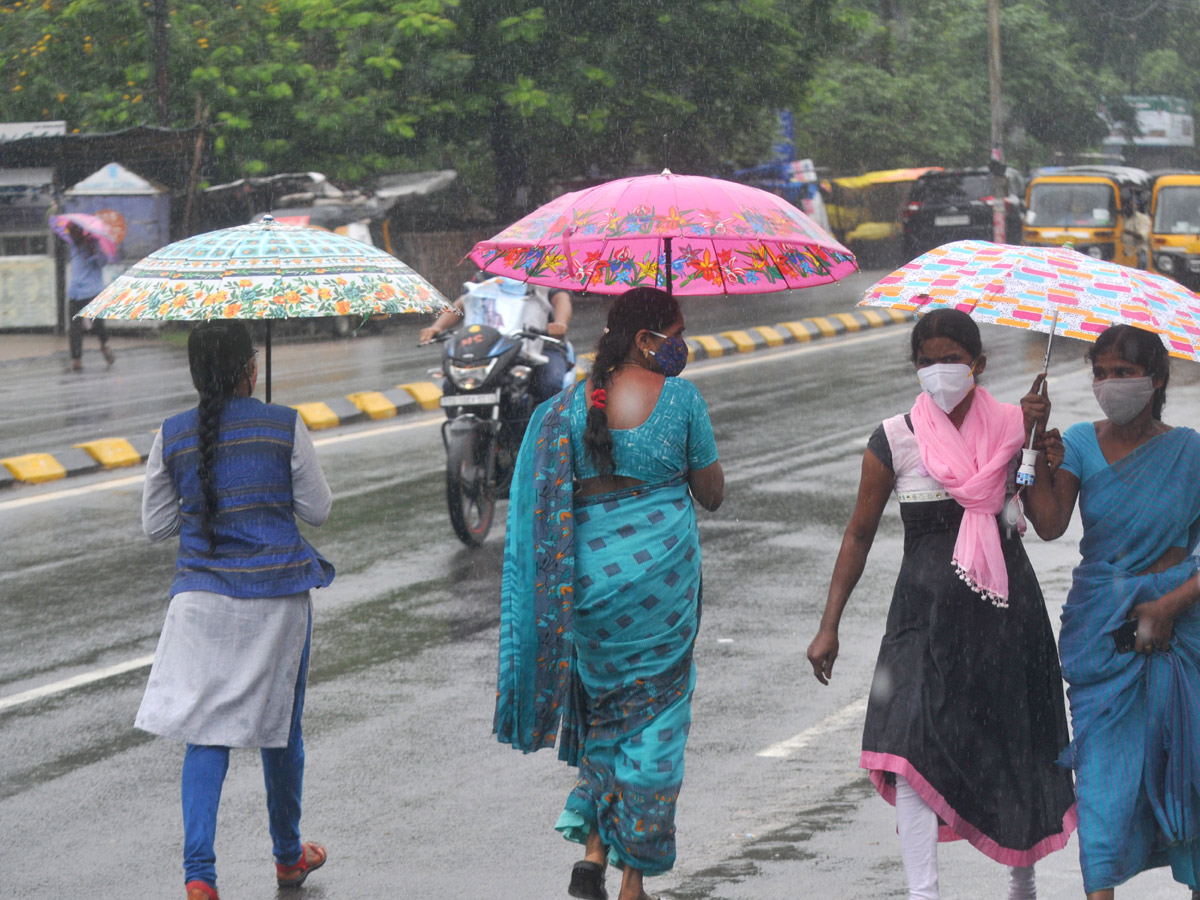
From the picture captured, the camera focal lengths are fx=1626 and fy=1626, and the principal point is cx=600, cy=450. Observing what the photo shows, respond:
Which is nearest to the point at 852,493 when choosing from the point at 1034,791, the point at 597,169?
the point at 1034,791

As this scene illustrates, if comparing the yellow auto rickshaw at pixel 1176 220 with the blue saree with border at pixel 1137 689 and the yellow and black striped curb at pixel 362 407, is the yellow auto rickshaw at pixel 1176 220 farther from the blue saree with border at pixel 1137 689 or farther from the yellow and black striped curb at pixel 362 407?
the blue saree with border at pixel 1137 689

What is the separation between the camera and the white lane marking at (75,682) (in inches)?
255

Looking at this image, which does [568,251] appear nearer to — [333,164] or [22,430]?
[22,430]

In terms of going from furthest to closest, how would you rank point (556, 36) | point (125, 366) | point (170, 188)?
point (556, 36) < point (170, 188) < point (125, 366)

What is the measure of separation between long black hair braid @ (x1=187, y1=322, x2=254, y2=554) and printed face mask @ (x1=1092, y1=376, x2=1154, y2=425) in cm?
217

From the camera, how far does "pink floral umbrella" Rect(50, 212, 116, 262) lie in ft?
65.1

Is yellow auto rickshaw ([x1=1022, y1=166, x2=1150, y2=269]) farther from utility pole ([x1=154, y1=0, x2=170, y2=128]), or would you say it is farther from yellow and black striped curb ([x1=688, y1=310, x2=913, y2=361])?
utility pole ([x1=154, y1=0, x2=170, y2=128])

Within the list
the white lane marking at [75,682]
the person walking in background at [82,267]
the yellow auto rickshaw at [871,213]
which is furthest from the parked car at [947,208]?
the white lane marking at [75,682]

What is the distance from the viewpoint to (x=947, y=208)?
103ft

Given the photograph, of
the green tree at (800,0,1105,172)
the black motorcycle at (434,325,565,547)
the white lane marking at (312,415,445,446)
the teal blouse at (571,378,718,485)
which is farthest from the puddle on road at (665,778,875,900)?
the green tree at (800,0,1105,172)

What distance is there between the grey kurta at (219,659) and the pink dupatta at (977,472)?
1601 mm

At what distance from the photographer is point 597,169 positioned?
28.6 meters

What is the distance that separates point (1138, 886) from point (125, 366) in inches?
616

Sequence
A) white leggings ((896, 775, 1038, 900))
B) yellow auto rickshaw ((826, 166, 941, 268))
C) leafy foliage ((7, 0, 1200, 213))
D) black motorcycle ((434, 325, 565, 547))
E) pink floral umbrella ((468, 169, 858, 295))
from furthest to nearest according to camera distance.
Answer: yellow auto rickshaw ((826, 166, 941, 268)) < leafy foliage ((7, 0, 1200, 213)) < black motorcycle ((434, 325, 565, 547)) < pink floral umbrella ((468, 169, 858, 295)) < white leggings ((896, 775, 1038, 900))
